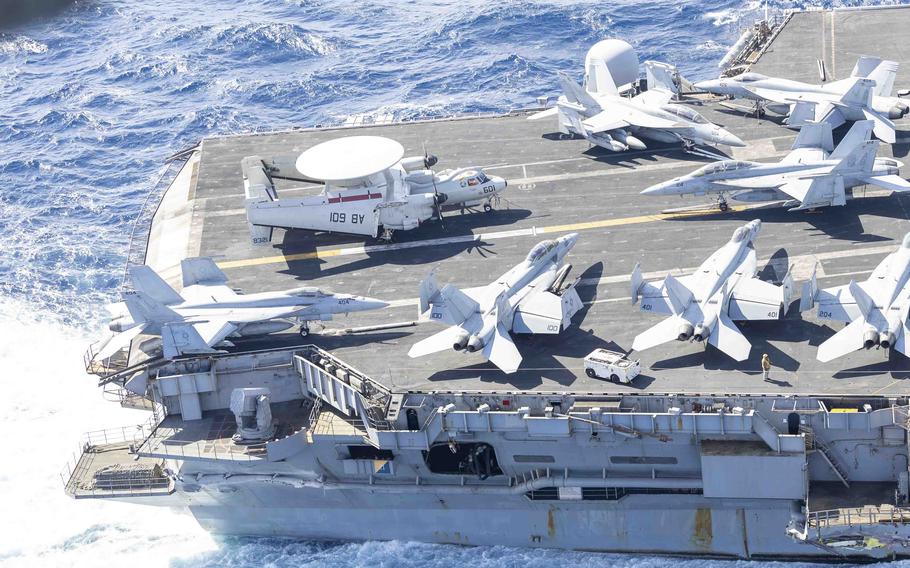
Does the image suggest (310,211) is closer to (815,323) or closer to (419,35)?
(815,323)

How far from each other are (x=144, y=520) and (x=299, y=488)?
1021 cm

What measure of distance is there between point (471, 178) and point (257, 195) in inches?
435

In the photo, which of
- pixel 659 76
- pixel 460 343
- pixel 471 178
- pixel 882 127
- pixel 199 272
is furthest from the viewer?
pixel 659 76

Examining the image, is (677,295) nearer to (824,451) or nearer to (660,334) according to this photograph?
(660,334)

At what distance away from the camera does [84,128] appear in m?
92.9

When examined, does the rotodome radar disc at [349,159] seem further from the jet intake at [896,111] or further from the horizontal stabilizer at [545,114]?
the jet intake at [896,111]

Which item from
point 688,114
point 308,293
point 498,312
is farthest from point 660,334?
point 688,114

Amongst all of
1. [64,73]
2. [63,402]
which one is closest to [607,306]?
[63,402]

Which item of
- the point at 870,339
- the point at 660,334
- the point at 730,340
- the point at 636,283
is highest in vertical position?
the point at 636,283

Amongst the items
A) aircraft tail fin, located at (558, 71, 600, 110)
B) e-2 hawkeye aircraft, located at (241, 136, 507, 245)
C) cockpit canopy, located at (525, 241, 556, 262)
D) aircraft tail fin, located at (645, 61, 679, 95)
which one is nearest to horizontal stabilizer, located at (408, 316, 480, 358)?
cockpit canopy, located at (525, 241, 556, 262)

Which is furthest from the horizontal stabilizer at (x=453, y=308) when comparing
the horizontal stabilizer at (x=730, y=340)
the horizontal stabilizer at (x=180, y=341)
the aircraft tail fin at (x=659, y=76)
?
the aircraft tail fin at (x=659, y=76)

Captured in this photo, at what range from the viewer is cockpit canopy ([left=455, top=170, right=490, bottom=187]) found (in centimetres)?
6425

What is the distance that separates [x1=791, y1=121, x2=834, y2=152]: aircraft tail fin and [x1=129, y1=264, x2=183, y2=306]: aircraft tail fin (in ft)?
110

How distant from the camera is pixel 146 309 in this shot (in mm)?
53375
